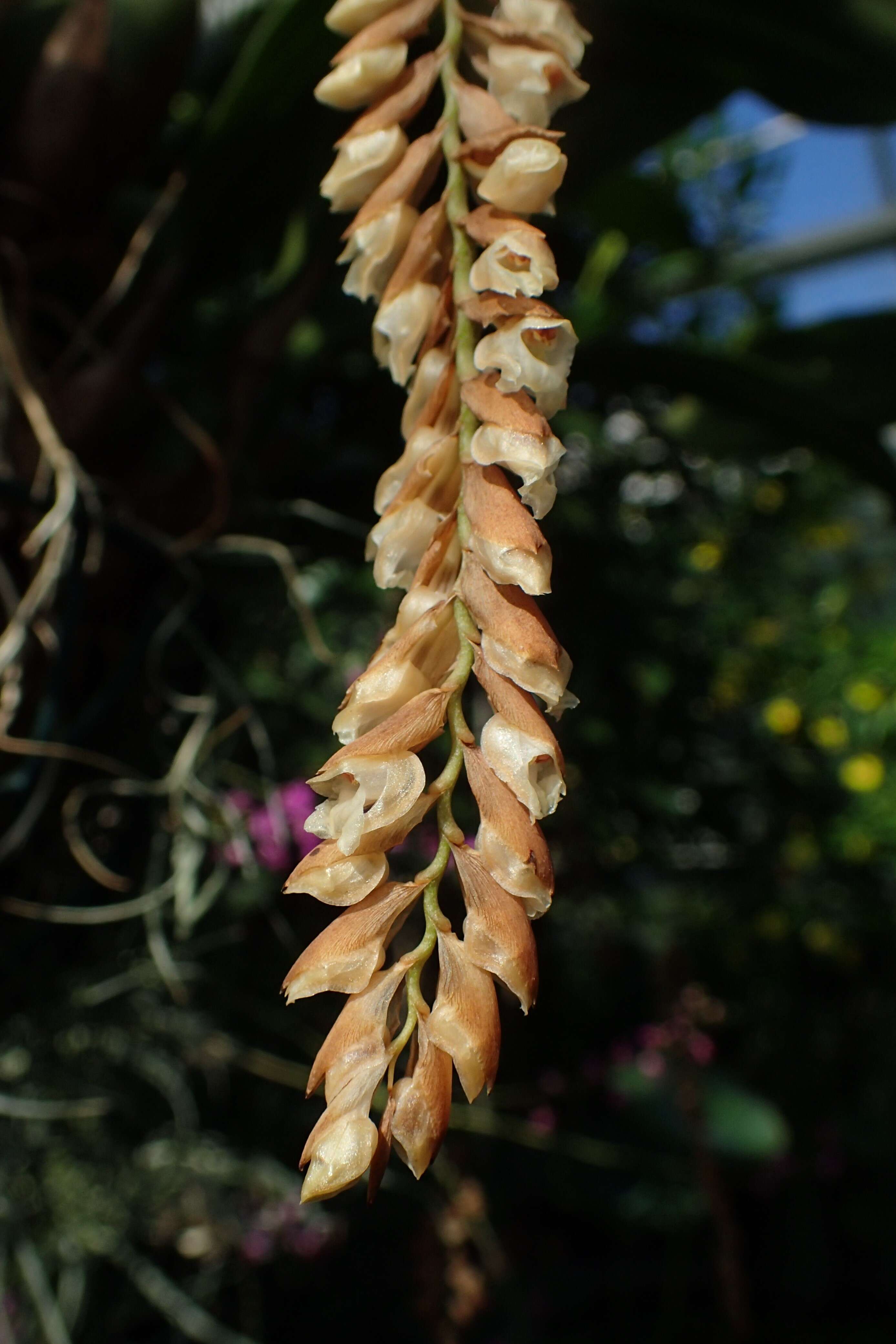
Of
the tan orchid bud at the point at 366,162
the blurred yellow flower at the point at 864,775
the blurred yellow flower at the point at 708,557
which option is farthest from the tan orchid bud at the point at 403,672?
the blurred yellow flower at the point at 864,775

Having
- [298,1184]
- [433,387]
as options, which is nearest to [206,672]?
[433,387]

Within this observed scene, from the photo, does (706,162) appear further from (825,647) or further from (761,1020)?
(761,1020)

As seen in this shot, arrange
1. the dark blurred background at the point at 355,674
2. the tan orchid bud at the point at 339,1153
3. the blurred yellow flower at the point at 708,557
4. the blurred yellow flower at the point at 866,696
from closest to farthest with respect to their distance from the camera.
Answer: the tan orchid bud at the point at 339,1153 < the dark blurred background at the point at 355,674 < the blurred yellow flower at the point at 708,557 < the blurred yellow flower at the point at 866,696

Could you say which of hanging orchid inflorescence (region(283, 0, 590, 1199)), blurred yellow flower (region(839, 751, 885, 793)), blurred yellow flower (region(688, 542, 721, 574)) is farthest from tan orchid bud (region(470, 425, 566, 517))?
blurred yellow flower (region(839, 751, 885, 793))

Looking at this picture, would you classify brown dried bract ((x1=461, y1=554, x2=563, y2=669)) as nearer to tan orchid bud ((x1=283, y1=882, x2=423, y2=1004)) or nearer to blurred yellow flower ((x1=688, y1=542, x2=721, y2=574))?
tan orchid bud ((x1=283, y1=882, x2=423, y2=1004))

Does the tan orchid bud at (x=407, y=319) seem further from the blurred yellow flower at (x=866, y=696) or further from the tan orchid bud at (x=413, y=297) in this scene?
the blurred yellow flower at (x=866, y=696)
